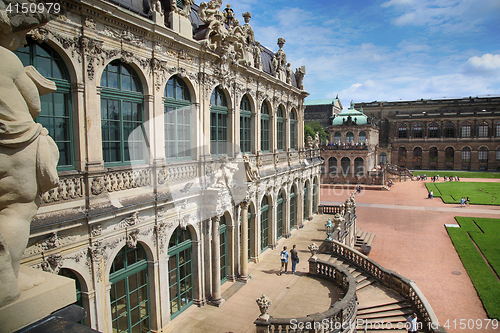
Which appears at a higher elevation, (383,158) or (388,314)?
(383,158)

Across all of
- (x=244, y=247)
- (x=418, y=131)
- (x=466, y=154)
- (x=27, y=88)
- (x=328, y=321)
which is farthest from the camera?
(x=418, y=131)

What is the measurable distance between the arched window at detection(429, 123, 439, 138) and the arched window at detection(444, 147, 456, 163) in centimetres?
462

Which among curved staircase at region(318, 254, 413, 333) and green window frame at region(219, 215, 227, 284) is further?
green window frame at region(219, 215, 227, 284)

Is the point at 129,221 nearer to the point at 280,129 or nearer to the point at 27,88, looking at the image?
the point at 27,88

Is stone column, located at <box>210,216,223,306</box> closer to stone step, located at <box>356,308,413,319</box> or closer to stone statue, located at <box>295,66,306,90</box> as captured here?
stone step, located at <box>356,308,413,319</box>

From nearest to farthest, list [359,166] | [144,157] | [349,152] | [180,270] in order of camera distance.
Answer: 1. [144,157]
2. [180,270]
3. [359,166]
4. [349,152]

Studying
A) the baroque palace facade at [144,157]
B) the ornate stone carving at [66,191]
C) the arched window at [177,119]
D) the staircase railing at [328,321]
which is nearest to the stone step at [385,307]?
the staircase railing at [328,321]

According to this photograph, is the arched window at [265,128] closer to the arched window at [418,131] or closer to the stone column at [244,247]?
the stone column at [244,247]

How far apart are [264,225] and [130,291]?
12919 mm

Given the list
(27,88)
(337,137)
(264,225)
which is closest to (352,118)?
(337,137)

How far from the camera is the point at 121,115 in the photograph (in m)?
12.0

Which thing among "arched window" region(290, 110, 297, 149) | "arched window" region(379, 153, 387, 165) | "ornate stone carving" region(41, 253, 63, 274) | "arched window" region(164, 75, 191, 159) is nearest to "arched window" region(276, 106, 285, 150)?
"arched window" region(290, 110, 297, 149)

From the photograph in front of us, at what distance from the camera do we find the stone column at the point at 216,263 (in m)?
16.1

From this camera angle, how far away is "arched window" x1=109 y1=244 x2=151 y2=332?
11.7m
